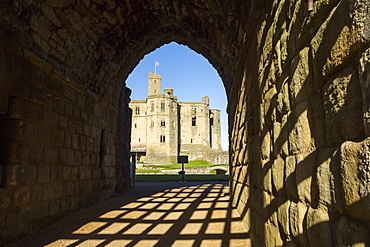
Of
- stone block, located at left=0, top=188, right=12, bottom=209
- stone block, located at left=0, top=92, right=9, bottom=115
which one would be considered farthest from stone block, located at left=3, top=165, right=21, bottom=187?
stone block, located at left=0, top=92, right=9, bottom=115

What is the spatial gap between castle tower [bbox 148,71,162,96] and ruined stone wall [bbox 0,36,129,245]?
45532 mm

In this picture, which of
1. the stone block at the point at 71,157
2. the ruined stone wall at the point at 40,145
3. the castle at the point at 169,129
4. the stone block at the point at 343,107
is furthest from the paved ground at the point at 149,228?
the castle at the point at 169,129

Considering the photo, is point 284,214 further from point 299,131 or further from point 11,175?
point 11,175

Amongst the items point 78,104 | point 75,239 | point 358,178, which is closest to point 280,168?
point 358,178

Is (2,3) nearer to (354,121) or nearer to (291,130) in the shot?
(291,130)

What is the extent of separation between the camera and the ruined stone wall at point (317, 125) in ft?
3.34

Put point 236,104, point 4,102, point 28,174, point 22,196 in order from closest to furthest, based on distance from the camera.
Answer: point 4,102
point 22,196
point 28,174
point 236,104

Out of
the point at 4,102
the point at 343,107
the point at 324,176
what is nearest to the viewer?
the point at 343,107

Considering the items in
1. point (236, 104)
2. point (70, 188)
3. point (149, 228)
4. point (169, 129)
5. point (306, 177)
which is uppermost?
point (169, 129)

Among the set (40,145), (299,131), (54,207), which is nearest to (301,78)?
(299,131)

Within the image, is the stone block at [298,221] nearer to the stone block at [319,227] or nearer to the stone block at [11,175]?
the stone block at [319,227]

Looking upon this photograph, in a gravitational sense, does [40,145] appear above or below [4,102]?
below

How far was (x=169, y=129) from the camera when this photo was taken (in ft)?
149

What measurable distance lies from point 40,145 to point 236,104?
12.0 feet
